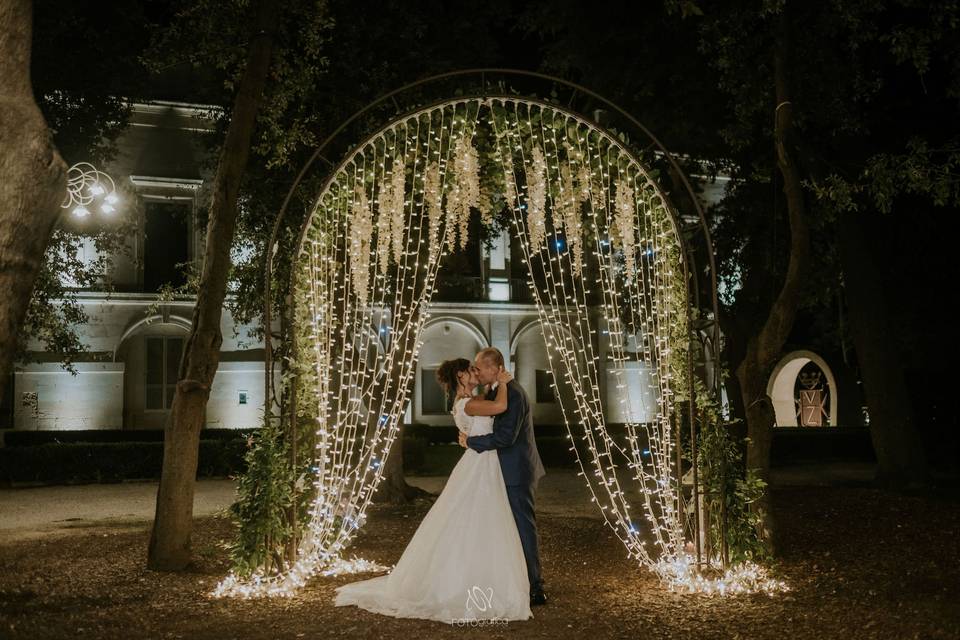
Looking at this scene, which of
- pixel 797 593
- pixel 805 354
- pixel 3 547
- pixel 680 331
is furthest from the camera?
pixel 805 354

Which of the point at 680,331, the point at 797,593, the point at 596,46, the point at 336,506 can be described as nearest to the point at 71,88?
the point at 596,46

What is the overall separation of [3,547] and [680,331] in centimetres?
847

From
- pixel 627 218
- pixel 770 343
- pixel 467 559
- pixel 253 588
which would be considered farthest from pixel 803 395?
pixel 253 588

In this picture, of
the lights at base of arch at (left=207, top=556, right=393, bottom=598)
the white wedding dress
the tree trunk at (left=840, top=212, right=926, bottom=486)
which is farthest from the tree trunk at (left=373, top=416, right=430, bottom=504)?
the tree trunk at (left=840, top=212, right=926, bottom=486)

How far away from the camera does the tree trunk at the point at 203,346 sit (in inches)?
353

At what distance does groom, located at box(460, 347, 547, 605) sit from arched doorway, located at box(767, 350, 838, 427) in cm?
2125

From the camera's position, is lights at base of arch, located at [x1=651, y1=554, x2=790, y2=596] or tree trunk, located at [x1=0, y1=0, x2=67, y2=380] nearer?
tree trunk, located at [x1=0, y1=0, x2=67, y2=380]

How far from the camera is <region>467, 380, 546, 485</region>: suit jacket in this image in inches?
297

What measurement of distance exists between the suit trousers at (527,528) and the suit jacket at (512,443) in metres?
0.10

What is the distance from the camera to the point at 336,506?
30.0 feet

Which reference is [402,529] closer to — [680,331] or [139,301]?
[680,331]

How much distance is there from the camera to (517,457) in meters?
7.59

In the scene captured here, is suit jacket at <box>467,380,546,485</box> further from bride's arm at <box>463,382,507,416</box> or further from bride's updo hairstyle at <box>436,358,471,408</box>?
bride's updo hairstyle at <box>436,358,471,408</box>

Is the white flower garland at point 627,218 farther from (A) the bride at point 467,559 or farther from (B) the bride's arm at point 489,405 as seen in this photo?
(A) the bride at point 467,559
